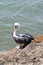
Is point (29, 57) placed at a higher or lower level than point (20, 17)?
higher

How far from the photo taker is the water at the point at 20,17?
1138cm

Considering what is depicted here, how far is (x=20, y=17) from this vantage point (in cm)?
1337

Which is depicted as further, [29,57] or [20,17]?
[20,17]

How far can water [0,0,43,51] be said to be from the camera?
448 inches

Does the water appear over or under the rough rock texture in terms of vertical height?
under

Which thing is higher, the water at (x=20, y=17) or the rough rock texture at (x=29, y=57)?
the rough rock texture at (x=29, y=57)

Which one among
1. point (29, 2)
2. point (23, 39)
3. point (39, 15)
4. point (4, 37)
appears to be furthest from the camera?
point (29, 2)

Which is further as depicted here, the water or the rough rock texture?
Result: the water

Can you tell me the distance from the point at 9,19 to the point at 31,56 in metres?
7.29

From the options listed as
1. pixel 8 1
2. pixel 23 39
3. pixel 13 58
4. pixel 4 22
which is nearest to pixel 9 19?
pixel 4 22

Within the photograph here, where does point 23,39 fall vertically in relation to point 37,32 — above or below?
above

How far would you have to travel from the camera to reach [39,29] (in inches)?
472

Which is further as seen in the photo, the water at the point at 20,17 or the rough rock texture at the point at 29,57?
the water at the point at 20,17

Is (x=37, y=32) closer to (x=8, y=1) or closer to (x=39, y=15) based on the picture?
(x=39, y=15)
